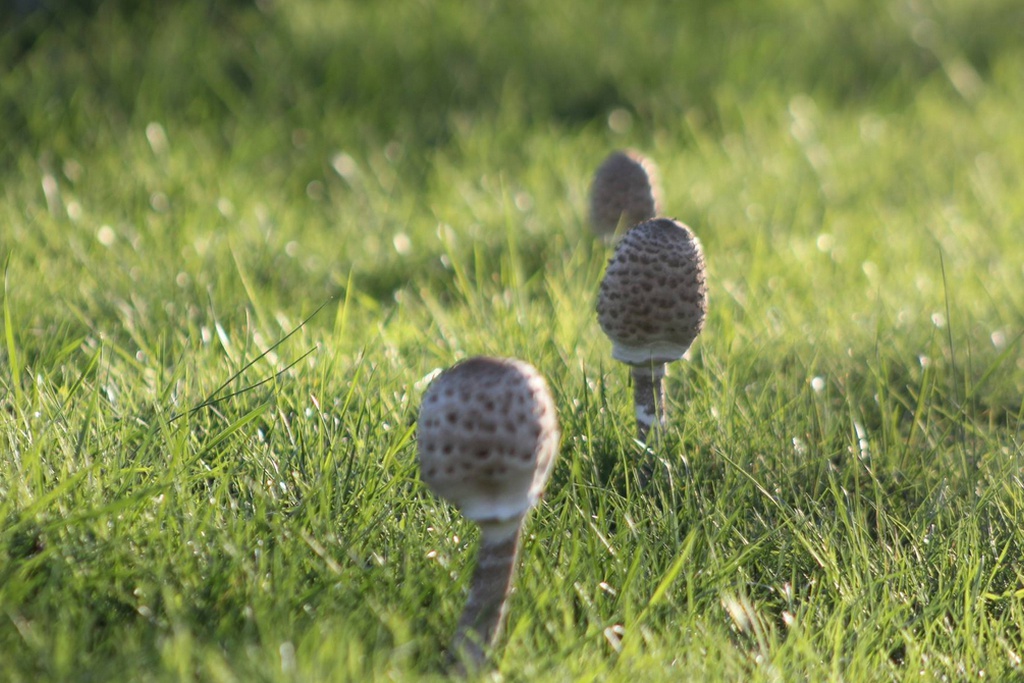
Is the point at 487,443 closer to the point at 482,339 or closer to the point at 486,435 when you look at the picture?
the point at 486,435

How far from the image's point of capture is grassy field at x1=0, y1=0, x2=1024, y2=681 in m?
2.16

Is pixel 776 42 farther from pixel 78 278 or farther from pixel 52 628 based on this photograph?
pixel 52 628

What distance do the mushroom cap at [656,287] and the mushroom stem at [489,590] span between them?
2.47 ft

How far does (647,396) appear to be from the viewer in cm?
288

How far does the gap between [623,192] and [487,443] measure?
226 centimetres

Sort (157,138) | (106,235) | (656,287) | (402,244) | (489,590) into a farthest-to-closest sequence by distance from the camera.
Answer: (157,138) < (402,244) < (106,235) < (656,287) < (489,590)

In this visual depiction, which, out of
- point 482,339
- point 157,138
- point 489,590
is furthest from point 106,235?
point 489,590

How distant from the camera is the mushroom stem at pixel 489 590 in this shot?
2.04 metres

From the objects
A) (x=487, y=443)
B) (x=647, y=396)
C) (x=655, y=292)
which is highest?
(x=487, y=443)

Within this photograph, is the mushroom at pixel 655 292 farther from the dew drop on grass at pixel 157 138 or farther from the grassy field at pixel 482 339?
the dew drop on grass at pixel 157 138

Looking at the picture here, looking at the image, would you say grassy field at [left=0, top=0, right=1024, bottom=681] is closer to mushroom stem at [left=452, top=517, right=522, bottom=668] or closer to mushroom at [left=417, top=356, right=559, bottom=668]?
mushroom stem at [left=452, top=517, right=522, bottom=668]

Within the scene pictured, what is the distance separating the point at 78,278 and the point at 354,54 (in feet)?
9.02

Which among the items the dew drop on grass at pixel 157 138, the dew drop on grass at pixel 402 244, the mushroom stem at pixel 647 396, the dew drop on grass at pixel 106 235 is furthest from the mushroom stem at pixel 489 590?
the dew drop on grass at pixel 157 138

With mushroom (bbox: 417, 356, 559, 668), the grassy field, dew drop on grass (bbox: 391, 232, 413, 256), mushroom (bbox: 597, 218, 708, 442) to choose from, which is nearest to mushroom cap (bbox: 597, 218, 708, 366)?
mushroom (bbox: 597, 218, 708, 442)
